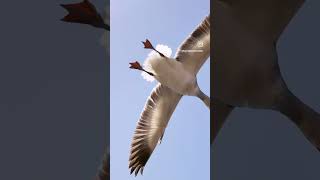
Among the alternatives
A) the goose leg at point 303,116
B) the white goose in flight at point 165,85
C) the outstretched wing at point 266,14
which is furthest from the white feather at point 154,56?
the goose leg at point 303,116

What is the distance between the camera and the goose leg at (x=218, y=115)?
4.48ft

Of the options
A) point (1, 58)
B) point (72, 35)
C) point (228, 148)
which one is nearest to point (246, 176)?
point (228, 148)

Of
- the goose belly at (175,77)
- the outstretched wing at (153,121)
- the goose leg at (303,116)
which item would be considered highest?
the goose leg at (303,116)

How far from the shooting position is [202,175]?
4.81 ft

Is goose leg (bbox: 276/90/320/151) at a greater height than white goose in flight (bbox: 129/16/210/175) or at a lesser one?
greater

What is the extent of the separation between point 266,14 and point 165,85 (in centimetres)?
54

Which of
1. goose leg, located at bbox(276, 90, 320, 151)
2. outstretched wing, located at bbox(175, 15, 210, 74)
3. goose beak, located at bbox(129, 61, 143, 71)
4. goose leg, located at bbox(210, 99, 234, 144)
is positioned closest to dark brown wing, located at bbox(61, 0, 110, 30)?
goose beak, located at bbox(129, 61, 143, 71)

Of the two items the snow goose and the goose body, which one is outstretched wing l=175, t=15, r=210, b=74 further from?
the snow goose

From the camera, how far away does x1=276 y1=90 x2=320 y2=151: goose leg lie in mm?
1257

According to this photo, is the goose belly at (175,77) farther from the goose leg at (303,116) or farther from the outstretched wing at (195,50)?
the goose leg at (303,116)

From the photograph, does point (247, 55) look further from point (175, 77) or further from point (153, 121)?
point (153, 121)

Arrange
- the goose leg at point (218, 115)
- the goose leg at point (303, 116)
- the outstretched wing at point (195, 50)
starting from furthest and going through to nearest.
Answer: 1. the outstretched wing at point (195, 50)
2. the goose leg at point (218, 115)
3. the goose leg at point (303, 116)

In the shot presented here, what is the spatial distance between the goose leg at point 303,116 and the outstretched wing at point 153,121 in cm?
56

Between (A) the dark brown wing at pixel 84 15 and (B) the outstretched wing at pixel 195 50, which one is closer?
(A) the dark brown wing at pixel 84 15
